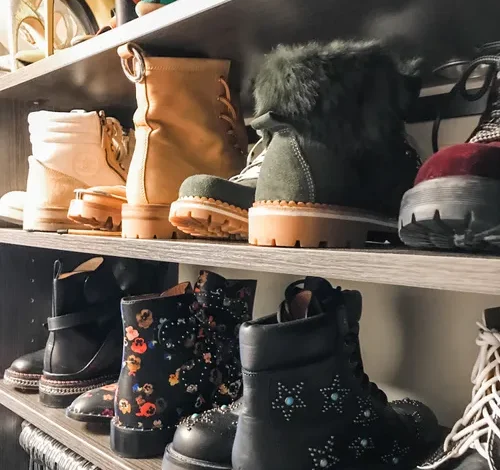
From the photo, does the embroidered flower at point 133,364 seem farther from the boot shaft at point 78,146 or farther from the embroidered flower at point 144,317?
the boot shaft at point 78,146

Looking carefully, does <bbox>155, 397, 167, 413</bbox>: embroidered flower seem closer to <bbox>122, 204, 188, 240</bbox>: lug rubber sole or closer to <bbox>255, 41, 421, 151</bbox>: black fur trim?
<bbox>122, 204, 188, 240</bbox>: lug rubber sole

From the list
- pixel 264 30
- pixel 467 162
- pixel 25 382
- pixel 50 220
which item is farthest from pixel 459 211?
pixel 25 382

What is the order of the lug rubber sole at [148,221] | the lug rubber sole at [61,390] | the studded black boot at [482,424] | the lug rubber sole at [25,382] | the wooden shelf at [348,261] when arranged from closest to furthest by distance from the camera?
the wooden shelf at [348,261] → the studded black boot at [482,424] → the lug rubber sole at [148,221] → the lug rubber sole at [61,390] → the lug rubber sole at [25,382]

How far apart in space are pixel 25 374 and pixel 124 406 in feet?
1.33

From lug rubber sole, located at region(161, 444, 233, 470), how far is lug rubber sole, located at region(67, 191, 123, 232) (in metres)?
0.35

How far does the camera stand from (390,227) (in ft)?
2.33

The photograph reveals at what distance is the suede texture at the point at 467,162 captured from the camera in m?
0.51

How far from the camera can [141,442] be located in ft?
2.77

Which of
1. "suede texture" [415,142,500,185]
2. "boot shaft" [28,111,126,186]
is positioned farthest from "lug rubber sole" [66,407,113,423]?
"suede texture" [415,142,500,185]

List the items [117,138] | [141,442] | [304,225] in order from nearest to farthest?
[304,225] → [141,442] → [117,138]

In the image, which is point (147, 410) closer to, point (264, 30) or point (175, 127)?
point (175, 127)

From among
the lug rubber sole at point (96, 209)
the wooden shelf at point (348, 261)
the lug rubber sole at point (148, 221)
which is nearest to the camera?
the wooden shelf at point (348, 261)

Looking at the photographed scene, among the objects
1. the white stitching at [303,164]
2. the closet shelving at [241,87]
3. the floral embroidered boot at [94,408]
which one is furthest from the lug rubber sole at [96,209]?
the white stitching at [303,164]

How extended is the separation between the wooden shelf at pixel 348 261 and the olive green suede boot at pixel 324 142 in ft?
0.10
